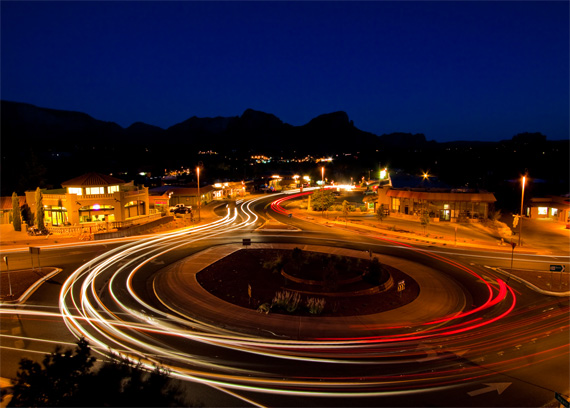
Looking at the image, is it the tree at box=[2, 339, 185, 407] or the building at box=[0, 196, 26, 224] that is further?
the building at box=[0, 196, 26, 224]

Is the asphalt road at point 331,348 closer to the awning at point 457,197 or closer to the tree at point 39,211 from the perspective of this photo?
the tree at point 39,211

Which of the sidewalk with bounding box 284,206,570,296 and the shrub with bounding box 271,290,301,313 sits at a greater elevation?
the shrub with bounding box 271,290,301,313

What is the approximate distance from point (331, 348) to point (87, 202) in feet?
110

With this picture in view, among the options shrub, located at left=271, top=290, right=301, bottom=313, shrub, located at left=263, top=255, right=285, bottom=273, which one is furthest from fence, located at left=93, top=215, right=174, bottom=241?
shrub, located at left=271, top=290, right=301, bottom=313

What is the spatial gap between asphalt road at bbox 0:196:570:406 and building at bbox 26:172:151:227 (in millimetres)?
18513

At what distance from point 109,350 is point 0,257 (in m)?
19.2

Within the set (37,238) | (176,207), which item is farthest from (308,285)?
(176,207)

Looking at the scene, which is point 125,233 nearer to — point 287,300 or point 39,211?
point 39,211

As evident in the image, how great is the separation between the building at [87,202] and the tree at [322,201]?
76.5 feet

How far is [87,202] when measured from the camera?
3606cm

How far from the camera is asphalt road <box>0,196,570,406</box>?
957 centimetres

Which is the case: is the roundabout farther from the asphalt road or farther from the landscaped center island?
the landscaped center island

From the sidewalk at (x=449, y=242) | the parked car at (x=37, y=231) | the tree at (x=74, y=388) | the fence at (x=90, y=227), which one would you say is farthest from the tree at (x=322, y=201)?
the tree at (x=74, y=388)

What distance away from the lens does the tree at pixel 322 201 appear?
4800cm
